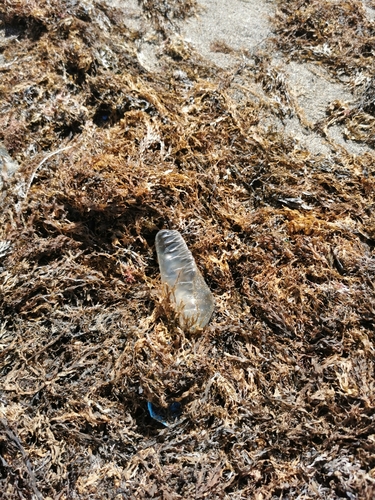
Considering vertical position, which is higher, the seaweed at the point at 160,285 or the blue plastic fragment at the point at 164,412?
the seaweed at the point at 160,285

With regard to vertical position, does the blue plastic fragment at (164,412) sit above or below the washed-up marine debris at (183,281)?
below

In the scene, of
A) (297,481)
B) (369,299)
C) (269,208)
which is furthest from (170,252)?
(297,481)

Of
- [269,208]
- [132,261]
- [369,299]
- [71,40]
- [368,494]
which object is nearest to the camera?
[368,494]

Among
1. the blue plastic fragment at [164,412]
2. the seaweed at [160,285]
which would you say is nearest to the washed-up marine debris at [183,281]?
the seaweed at [160,285]

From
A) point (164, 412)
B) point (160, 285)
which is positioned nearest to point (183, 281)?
point (160, 285)

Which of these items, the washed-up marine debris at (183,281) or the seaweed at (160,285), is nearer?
the seaweed at (160,285)

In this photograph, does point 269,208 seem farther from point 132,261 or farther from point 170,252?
point 132,261

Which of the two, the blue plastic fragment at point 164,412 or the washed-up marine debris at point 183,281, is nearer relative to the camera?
the blue plastic fragment at point 164,412

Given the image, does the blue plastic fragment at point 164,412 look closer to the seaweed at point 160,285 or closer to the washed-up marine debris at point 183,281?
the seaweed at point 160,285

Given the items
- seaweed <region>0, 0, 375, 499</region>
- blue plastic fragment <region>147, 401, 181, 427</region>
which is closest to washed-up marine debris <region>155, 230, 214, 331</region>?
seaweed <region>0, 0, 375, 499</region>
